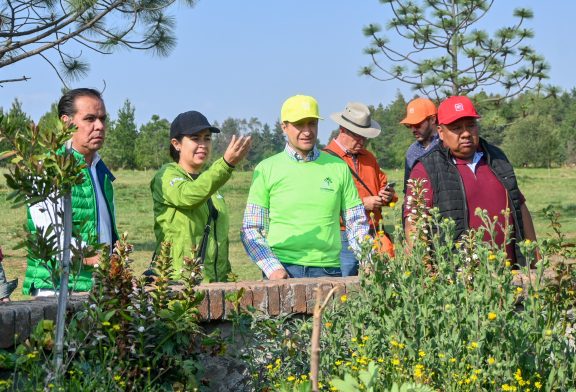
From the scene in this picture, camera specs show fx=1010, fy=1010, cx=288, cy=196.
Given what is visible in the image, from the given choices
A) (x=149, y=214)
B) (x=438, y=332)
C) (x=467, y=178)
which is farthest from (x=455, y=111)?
(x=149, y=214)

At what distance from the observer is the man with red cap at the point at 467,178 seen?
510 cm

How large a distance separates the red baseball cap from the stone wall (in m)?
1.03

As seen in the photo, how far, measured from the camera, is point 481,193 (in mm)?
5188

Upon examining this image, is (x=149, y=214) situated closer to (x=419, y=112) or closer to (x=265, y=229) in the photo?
(x=419, y=112)

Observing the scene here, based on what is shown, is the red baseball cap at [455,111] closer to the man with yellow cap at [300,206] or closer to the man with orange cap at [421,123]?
the man with yellow cap at [300,206]

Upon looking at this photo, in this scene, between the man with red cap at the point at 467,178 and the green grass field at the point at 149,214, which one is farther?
the green grass field at the point at 149,214

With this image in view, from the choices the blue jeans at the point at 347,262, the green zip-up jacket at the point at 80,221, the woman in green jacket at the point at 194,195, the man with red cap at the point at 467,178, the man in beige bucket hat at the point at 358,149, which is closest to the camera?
the green zip-up jacket at the point at 80,221

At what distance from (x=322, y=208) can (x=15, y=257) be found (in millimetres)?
9647

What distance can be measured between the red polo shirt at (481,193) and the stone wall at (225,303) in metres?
0.72

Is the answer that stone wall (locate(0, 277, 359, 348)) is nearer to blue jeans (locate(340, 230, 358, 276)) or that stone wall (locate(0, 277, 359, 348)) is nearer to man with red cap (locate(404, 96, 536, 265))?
man with red cap (locate(404, 96, 536, 265))

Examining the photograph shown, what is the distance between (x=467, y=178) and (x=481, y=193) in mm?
105

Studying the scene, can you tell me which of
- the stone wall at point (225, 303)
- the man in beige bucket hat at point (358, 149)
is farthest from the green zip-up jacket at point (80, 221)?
the man in beige bucket hat at point (358, 149)

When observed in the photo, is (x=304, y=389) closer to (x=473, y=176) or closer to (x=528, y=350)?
(x=528, y=350)

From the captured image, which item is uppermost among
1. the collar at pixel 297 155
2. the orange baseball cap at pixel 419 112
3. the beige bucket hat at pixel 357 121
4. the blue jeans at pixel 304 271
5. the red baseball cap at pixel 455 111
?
the orange baseball cap at pixel 419 112
